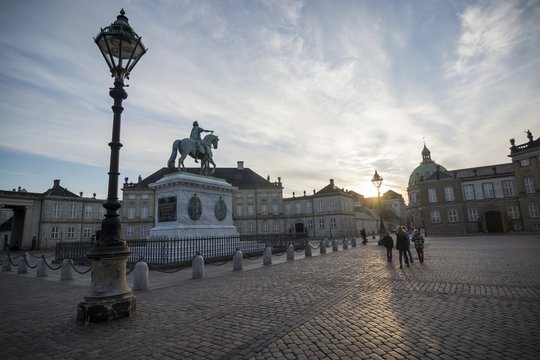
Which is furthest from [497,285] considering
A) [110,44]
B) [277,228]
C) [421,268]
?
[277,228]

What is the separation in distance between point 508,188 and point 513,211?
12.2 ft

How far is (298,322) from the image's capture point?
16.5ft

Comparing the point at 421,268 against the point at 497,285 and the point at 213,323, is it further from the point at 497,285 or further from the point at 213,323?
the point at 213,323

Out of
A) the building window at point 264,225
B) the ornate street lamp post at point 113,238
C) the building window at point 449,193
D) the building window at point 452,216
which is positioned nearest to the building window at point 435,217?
the building window at point 452,216

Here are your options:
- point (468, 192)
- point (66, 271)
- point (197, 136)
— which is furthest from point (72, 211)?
point (468, 192)

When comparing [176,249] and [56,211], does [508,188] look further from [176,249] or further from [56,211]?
[56,211]

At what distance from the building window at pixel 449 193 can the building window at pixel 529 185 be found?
8967mm

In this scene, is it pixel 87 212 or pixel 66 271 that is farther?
pixel 87 212

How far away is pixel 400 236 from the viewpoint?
12.0 metres

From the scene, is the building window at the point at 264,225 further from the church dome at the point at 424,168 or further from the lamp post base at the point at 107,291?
the church dome at the point at 424,168

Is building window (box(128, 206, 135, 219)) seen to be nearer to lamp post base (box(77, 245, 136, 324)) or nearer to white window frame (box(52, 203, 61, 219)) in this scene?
white window frame (box(52, 203, 61, 219))

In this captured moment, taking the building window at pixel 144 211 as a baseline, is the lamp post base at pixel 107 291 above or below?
below

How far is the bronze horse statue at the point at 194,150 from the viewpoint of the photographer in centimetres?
1630

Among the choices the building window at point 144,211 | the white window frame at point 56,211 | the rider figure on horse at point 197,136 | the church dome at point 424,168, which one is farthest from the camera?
the church dome at point 424,168
